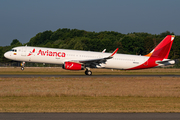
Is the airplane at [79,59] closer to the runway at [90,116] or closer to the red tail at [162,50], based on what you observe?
the red tail at [162,50]

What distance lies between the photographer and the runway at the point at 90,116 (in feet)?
38.1

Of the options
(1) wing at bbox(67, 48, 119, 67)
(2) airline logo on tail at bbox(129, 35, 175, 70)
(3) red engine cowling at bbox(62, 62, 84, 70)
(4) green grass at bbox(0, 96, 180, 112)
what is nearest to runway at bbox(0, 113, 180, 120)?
(4) green grass at bbox(0, 96, 180, 112)

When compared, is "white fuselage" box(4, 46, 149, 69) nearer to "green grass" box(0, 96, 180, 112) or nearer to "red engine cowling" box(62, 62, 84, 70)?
"red engine cowling" box(62, 62, 84, 70)

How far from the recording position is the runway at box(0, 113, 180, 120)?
457 inches

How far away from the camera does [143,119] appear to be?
37.7 ft

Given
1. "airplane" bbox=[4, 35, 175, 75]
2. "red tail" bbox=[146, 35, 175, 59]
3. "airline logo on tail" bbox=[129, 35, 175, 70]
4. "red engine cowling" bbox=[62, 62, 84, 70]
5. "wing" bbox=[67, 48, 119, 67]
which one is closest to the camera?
"red engine cowling" bbox=[62, 62, 84, 70]

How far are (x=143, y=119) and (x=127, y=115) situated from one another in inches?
43.3

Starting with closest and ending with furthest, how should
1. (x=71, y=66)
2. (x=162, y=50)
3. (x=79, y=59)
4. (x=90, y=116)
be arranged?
(x=90, y=116), (x=71, y=66), (x=79, y=59), (x=162, y=50)

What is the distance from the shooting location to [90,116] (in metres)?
12.1

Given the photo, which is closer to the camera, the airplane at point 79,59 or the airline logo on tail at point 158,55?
the airplane at point 79,59

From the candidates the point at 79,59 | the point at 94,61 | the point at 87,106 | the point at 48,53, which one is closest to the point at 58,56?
the point at 48,53

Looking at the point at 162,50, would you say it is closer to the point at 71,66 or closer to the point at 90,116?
the point at 71,66

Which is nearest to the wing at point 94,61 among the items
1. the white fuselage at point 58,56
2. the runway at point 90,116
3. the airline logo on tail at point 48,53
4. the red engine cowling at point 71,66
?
the white fuselage at point 58,56


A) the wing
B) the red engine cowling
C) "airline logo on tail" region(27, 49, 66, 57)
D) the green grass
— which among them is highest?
"airline logo on tail" region(27, 49, 66, 57)
